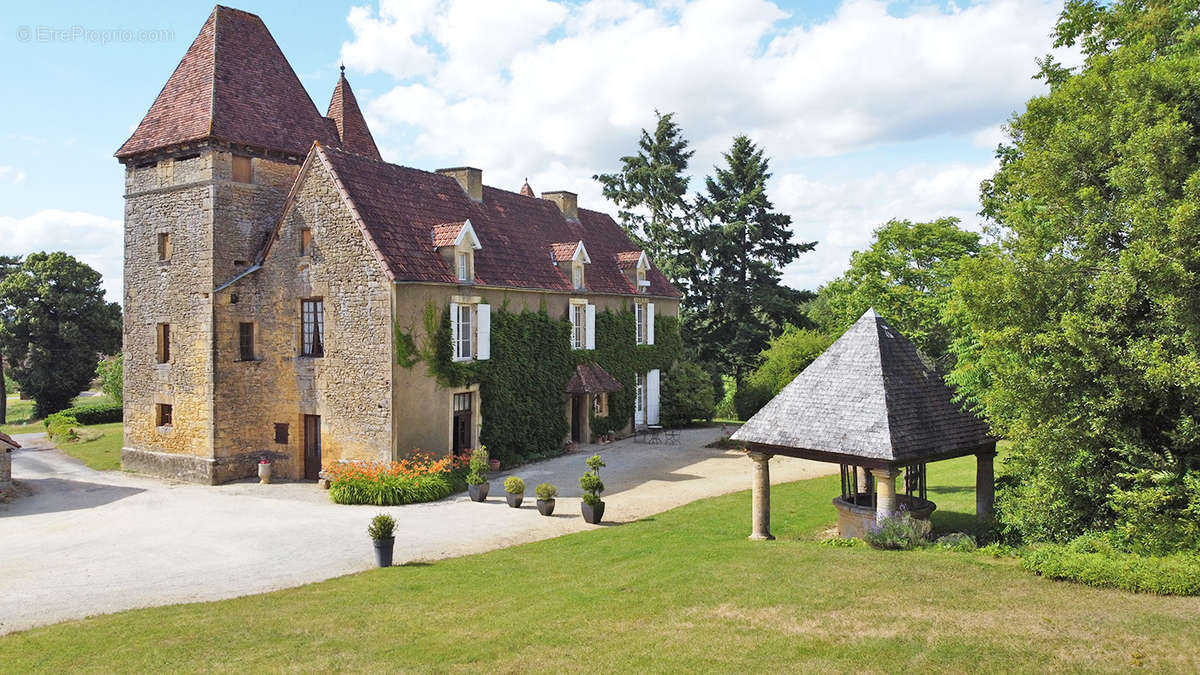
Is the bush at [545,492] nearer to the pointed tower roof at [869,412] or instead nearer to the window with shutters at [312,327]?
the pointed tower roof at [869,412]

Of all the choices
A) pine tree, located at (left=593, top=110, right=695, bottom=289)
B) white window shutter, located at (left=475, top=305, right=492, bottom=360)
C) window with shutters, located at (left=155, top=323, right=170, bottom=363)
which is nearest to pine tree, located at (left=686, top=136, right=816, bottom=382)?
pine tree, located at (left=593, top=110, right=695, bottom=289)

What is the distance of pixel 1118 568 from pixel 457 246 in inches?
767

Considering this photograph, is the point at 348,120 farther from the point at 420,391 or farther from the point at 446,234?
the point at 420,391

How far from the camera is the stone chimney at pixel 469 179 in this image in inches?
1196

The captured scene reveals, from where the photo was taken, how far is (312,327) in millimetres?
25766

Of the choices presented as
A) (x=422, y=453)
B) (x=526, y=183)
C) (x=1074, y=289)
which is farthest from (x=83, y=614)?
(x=526, y=183)

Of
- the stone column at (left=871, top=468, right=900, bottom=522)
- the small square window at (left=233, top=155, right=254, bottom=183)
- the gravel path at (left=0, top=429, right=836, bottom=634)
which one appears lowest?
the gravel path at (left=0, top=429, right=836, bottom=634)

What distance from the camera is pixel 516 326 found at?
27.9 metres

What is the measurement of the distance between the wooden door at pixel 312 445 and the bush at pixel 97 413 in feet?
80.3

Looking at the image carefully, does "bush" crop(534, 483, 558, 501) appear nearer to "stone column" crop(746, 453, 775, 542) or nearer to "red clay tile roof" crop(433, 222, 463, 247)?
"stone column" crop(746, 453, 775, 542)

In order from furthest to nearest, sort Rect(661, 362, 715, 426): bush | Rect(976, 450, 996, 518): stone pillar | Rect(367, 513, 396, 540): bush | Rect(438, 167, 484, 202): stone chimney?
Rect(661, 362, 715, 426): bush
Rect(438, 167, 484, 202): stone chimney
Rect(976, 450, 996, 518): stone pillar
Rect(367, 513, 396, 540): bush

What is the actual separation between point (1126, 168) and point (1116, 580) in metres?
6.71

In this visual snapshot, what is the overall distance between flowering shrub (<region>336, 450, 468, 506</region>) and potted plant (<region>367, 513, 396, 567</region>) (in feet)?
21.1

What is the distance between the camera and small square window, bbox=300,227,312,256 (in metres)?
25.5
